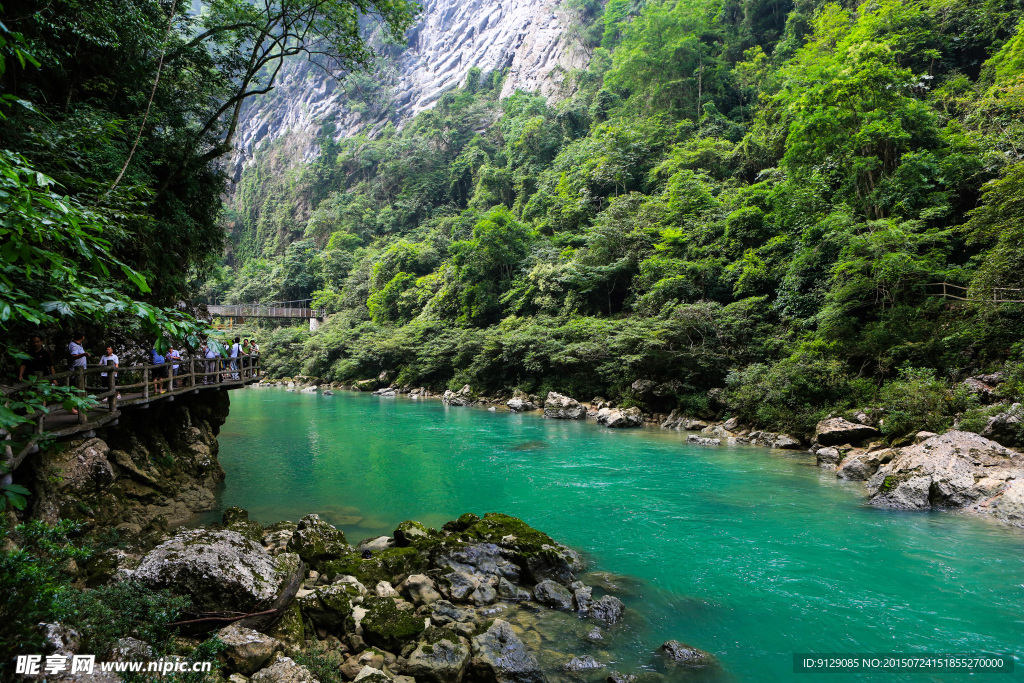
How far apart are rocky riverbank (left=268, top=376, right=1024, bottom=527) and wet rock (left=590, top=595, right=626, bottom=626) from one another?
23.3 ft

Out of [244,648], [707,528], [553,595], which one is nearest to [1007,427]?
[707,528]

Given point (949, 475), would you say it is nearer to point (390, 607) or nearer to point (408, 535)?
point (408, 535)

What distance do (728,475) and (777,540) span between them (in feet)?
13.5

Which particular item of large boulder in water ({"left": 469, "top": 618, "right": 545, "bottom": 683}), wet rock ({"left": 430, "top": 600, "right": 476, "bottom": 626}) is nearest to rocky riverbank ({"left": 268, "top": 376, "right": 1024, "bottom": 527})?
large boulder in water ({"left": 469, "top": 618, "right": 545, "bottom": 683})

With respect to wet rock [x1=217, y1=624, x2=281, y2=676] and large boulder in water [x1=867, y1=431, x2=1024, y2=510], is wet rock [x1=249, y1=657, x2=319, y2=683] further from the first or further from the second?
large boulder in water [x1=867, y1=431, x2=1024, y2=510]

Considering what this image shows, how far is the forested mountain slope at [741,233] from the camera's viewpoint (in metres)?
14.7

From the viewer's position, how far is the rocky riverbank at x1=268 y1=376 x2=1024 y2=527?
30.4 ft

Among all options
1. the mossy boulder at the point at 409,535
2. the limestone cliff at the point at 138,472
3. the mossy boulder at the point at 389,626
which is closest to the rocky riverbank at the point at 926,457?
the mossy boulder at the point at 409,535

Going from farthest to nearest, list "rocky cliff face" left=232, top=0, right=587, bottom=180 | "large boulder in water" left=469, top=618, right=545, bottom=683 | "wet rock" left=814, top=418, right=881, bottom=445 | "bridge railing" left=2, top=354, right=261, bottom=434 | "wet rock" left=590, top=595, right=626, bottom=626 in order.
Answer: "rocky cliff face" left=232, top=0, right=587, bottom=180 < "wet rock" left=814, top=418, right=881, bottom=445 < "bridge railing" left=2, top=354, right=261, bottom=434 < "wet rock" left=590, top=595, right=626, bottom=626 < "large boulder in water" left=469, top=618, right=545, bottom=683

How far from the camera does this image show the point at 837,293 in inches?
614

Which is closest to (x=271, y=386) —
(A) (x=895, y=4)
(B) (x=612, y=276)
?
(B) (x=612, y=276)

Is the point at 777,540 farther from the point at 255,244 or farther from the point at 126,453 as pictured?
the point at 255,244

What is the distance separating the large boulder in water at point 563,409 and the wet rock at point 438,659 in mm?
17470

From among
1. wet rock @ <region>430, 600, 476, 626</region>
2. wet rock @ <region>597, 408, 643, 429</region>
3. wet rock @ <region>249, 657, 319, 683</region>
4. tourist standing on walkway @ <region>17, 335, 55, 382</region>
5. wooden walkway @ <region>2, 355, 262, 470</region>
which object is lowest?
wet rock @ <region>430, 600, 476, 626</region>
